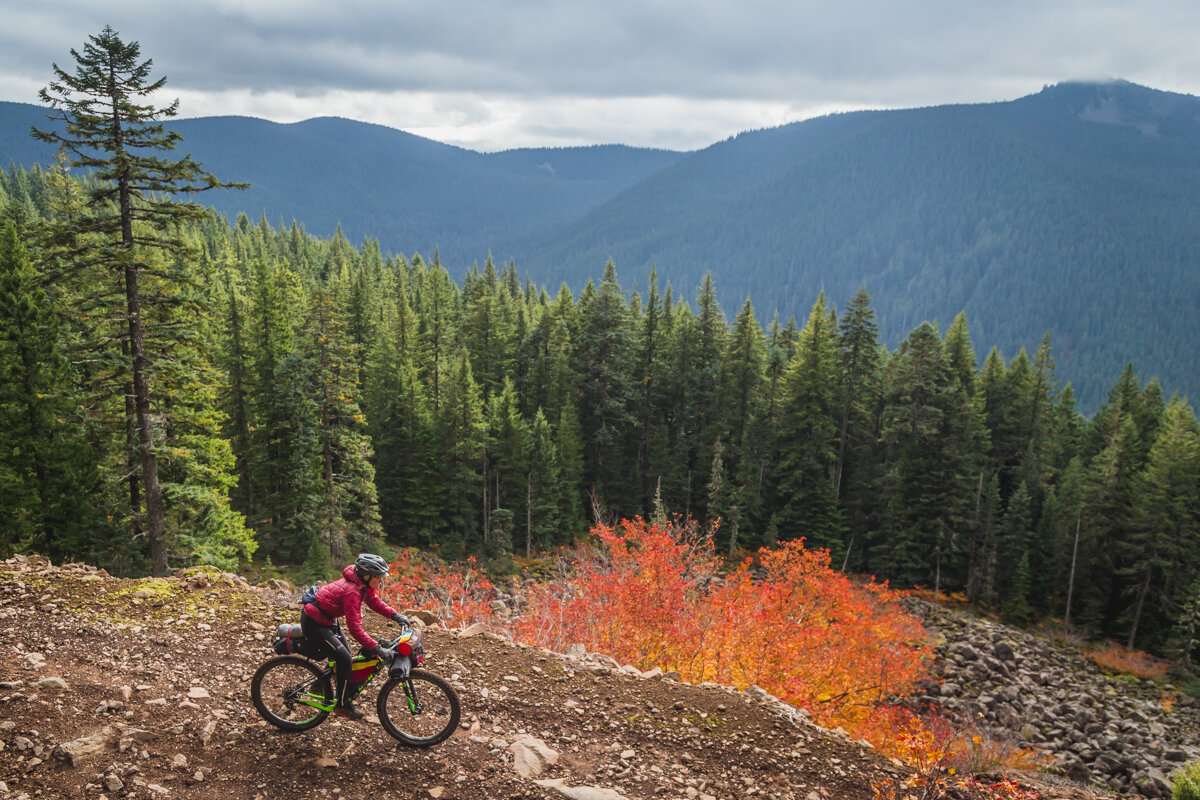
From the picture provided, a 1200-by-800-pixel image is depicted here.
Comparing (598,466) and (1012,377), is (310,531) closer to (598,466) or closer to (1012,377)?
(598,466)

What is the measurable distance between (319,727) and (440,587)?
66.8ft

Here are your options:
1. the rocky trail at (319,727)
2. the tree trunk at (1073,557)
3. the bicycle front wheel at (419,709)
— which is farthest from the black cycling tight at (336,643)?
the tree trunk at (1073,557)

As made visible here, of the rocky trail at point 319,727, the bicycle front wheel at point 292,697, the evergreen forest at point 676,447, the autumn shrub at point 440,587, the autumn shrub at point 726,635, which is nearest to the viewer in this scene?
the rocky trail at point 319,727

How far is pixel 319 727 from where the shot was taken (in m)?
7.36

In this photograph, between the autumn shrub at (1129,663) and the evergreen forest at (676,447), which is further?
the autumn shrub at (1129,663)

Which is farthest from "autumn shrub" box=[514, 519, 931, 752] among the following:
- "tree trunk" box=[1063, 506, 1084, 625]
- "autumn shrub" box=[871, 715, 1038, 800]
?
"tree trunk" box=[1063, 506, 1084, 625]

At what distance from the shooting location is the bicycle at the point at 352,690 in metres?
7.01

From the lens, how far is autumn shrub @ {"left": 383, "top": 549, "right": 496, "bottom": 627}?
19.6 m

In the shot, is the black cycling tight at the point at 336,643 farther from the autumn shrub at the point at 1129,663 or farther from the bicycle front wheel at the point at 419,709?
the autumn shrub at the point at 1129,663

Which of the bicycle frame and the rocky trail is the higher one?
the bicycle frame

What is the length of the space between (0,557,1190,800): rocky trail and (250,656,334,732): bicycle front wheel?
0.17 metres

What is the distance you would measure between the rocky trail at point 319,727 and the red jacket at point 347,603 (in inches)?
53.5

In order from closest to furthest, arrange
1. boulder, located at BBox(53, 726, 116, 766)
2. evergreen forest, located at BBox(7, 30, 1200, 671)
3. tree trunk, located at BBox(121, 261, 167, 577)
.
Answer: boulder, located at BBox(53, 726, 116, 766), tree trunk, located at BBox(121, 261, 167, 577), evergreen forest, located at BBox(7, 30, 1200, 671)

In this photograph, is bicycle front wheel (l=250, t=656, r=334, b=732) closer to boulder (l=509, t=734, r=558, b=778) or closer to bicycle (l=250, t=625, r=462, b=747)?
bicycle (l=250, t=625, r=462, b=747)
